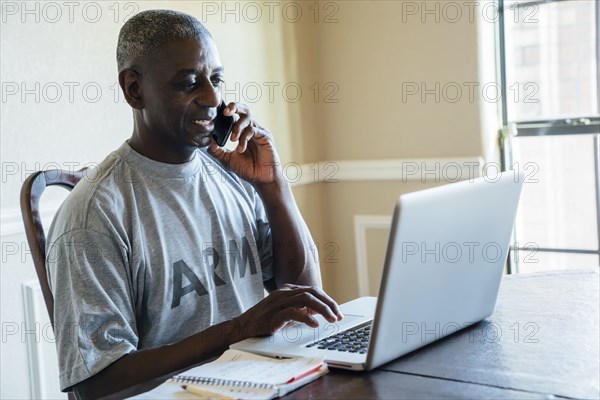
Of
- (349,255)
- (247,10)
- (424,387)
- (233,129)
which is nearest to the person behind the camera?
(424,387)

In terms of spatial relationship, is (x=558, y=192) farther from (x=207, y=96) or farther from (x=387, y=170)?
(x=207, y=96)

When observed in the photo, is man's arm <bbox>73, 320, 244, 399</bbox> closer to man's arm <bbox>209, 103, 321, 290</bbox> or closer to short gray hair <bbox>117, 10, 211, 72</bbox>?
man's arm <bbox>209, 103, 321, 290</bbox>

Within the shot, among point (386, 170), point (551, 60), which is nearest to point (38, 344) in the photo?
point (386, 170)

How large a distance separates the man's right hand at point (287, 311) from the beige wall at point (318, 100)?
1116 millimetres

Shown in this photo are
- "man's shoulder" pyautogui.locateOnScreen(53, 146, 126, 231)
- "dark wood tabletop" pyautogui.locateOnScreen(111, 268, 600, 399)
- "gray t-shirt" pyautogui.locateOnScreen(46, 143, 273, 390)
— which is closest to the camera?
"dark wood tabletop" pyautogui.locateOnScreen(111, 268, 600, 399)

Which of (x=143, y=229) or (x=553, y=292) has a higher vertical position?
(x=143, y=229)

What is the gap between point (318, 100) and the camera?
3.48m

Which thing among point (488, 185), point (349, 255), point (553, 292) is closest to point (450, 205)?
point (488, 185)

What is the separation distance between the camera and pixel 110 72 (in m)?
2.54

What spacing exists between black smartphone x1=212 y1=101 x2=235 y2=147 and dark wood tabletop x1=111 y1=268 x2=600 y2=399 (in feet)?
2.20

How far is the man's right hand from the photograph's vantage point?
4.55 ft

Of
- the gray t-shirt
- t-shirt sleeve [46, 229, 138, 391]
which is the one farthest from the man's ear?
t-shirt sleeve [46, 229, 138, 391]

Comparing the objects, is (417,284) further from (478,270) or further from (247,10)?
(247,10)

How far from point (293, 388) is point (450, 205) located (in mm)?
360
